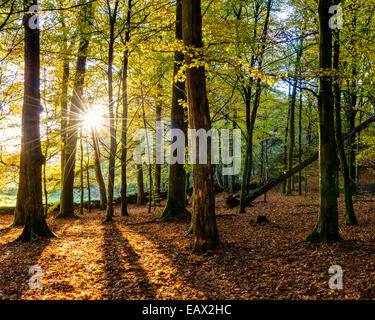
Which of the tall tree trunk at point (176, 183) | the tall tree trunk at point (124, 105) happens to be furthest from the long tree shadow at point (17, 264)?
the tall tree trunk at point (124, 105)

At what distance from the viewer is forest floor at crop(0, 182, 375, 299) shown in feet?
12.9

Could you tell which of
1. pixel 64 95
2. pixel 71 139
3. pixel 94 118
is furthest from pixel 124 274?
pixel 71 139

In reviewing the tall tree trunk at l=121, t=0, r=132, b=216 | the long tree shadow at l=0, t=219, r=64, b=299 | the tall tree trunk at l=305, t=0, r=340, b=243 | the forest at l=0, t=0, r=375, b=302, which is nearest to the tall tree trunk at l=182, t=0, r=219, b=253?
the forest at l=0, t=0, r=375, b=302

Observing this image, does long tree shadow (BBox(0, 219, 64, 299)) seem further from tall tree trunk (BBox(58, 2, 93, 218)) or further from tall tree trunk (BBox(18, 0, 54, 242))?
tall tree trunk (BBox(58, 2, 93, 218))

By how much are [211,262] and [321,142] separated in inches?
151

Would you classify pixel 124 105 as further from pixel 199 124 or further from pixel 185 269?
pixel 185 269

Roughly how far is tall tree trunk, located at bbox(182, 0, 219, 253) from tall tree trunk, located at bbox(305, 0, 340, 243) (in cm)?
264

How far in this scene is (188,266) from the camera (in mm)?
5078

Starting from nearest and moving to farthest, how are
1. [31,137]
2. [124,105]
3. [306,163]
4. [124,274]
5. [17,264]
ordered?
[124,274], [17,264], [31,137], [306,163], [124,105]

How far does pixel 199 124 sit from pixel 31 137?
510 centimetres

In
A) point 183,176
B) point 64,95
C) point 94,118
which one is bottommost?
point 183,176

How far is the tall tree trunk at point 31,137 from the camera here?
7043 mm

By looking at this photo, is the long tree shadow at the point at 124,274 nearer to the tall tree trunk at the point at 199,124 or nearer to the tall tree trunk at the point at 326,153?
the tall tree trunk at the point at 199,124

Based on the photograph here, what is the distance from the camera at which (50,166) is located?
15.7 meters
